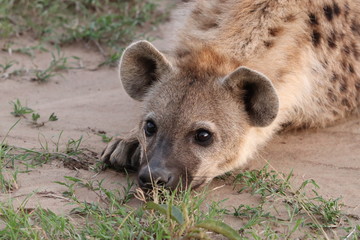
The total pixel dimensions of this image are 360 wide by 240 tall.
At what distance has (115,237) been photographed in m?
2.76

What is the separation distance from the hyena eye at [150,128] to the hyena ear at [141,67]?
0.95 ft

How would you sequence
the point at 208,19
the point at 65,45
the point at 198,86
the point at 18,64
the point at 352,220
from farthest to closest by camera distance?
the point at 65,45, the point at 18,64, the point at 208,19, the point at 198,86, the point at 352,220

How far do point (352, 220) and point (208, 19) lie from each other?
4.72 feet

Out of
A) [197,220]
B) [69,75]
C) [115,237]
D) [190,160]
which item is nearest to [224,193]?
[190,160]

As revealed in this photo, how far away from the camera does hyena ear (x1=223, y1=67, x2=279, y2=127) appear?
3.25 meters

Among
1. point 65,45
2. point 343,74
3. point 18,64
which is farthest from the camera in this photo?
point 65,45

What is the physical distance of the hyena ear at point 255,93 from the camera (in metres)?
3.25

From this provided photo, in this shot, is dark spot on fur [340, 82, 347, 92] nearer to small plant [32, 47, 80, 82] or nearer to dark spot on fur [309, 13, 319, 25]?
dark spot on fur [309, 13, 319, 25]

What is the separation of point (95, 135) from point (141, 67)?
2.54ft

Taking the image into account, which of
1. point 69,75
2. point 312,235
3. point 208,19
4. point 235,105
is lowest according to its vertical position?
point 69,75

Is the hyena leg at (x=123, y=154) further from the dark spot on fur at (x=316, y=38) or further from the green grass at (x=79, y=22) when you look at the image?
the green grass at (x=79, y=22)

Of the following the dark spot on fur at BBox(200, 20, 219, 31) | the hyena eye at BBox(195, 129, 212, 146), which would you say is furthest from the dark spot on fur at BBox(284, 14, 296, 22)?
the hyena eye at BBox(195, 129, 212, 146)

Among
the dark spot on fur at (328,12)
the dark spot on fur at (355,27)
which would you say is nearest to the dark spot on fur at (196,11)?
the dark spot on fur at (328,12)

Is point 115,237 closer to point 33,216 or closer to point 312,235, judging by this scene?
point 33,216
